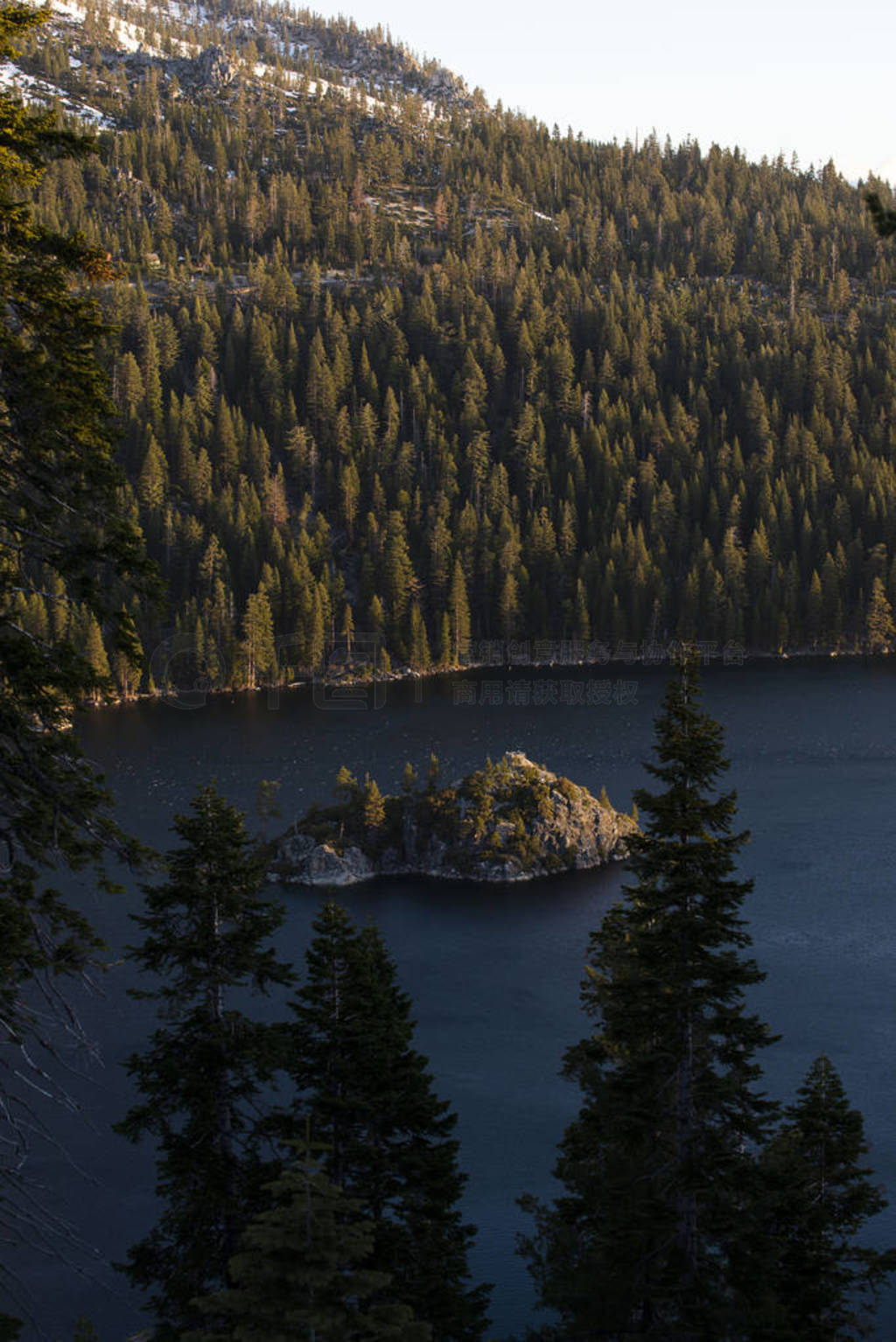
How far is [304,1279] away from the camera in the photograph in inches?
466

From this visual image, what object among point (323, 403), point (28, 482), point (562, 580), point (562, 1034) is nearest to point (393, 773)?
point (562, 1034)

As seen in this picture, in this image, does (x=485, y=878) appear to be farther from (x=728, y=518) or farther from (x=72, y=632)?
(x=728, y=518)

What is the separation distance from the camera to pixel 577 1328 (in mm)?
23859

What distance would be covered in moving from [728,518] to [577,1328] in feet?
516

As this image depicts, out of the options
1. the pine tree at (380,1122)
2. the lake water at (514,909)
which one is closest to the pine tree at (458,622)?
the lake water at (514,909)

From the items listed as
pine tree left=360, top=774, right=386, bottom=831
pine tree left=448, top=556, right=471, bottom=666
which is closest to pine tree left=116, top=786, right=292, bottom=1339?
pine tree left=360, top=774, right=386, bottom=831

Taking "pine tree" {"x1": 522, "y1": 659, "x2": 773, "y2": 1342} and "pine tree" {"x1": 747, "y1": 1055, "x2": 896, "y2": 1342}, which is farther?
"pine tree" {"x1": 747, "y1": 1055, "x2": 896, "y2": 1342}

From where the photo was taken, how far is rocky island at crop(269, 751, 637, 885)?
8188 centimetres

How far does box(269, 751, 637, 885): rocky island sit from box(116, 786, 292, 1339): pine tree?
57775 mm

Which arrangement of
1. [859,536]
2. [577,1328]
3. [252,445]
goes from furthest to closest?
[252,445]
[859,536]
[577,1328]

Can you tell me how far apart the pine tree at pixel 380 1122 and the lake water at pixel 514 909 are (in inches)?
217

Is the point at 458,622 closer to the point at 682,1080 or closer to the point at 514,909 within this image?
the point at 514,909

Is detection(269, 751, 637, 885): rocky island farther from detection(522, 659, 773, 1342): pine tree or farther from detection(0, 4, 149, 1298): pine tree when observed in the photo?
detection(0, 4, 149, 1298): pine tree

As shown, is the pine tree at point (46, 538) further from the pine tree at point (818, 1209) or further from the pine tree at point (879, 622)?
the pine tree at point (879, 622)
